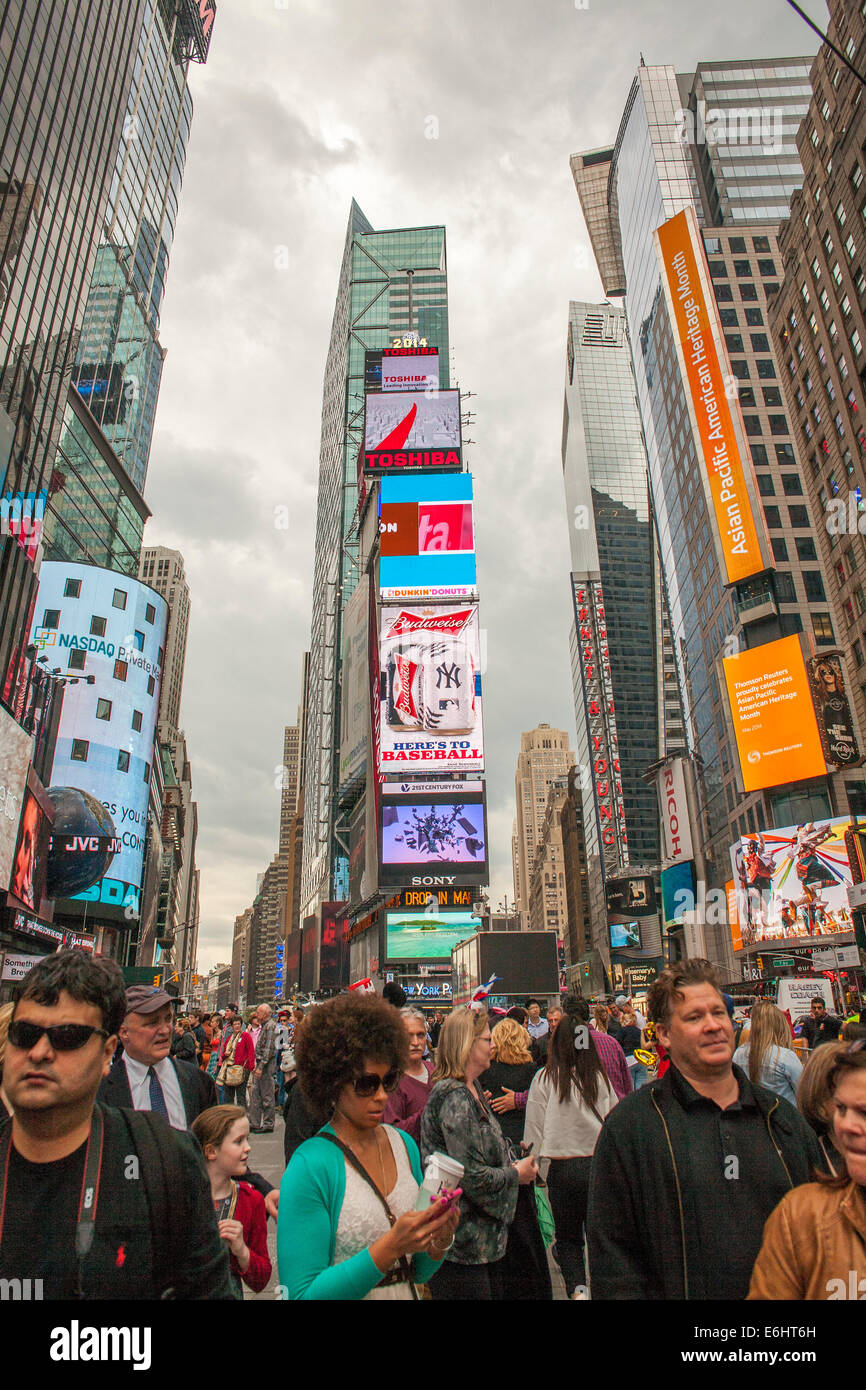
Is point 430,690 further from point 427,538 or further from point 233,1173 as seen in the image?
point 233,1173

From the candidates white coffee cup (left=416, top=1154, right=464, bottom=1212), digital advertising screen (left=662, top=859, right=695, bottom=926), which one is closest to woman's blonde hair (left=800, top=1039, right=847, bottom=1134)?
white coffee cup (left=416, top=1154, right=464, bottom=1212)

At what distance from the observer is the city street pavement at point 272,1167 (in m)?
7.19

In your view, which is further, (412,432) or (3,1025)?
(412,432)

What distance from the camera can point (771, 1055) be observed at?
6.19 m

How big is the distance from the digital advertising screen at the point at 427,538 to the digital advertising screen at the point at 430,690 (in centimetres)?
211

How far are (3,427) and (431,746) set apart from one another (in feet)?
115

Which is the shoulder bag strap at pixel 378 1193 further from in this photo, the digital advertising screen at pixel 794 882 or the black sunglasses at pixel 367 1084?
the digital advertising screen at pixel 794 882

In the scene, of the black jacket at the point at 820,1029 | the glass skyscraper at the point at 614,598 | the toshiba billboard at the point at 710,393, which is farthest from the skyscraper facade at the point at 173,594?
the black jacket at the point at 820,1029

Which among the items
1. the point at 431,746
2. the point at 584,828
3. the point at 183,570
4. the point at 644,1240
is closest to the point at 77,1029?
the point at 644,1240

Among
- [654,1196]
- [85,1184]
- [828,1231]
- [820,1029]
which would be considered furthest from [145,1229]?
[820,1029]

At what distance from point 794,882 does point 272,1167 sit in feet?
162

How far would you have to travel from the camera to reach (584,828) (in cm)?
15288

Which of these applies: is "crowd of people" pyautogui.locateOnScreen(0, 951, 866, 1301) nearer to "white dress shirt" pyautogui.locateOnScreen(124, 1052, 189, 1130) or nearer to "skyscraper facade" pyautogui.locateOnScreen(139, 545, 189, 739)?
"white dress shirt" pyautogui.locateOnScreen(124, 1052, 189, 1130)
